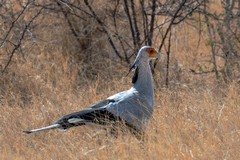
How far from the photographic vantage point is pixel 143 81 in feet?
20.0

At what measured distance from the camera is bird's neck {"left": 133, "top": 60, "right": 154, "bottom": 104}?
6047mm

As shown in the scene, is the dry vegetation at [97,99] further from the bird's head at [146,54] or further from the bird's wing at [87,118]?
the bird's head at [146,54]

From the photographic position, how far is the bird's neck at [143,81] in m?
6.05

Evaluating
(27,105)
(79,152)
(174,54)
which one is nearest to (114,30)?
(174,54)

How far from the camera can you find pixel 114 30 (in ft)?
30.5

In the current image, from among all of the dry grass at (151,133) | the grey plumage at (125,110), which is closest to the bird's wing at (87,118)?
the grey plumage at (125,110)

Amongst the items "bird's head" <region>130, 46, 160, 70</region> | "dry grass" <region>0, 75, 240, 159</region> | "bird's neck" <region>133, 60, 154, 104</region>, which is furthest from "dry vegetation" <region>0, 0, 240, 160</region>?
"bird's head" <region>130, 46, 160, 70</region>

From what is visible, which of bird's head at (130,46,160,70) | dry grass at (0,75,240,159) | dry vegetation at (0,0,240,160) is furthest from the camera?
bird's head at (130,46,160,70)

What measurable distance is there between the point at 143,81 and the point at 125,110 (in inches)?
19.2

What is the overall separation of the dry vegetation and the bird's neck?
26 centimetres

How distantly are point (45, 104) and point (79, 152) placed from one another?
195 cm

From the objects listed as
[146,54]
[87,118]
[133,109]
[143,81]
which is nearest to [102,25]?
[146,54]

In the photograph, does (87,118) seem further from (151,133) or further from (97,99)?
(97,99)

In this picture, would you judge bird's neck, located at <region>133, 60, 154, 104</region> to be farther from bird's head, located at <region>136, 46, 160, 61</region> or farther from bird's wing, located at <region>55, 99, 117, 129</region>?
bird's wing, located at <region>55, 99, 117, 129</region>
